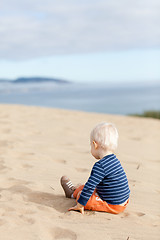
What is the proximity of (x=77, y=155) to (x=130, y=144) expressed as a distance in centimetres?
165

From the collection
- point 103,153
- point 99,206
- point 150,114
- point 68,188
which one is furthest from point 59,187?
point 150,114

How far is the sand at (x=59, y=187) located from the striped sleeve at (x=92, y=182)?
0.14m

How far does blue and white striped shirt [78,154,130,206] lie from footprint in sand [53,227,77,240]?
1.21 ft

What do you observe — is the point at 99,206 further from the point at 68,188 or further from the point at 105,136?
the point at 105,136

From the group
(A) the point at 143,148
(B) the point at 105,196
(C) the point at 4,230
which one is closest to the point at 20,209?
(C) the point at 4,230

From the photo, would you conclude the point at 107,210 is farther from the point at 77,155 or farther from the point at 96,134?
the point at 77,155

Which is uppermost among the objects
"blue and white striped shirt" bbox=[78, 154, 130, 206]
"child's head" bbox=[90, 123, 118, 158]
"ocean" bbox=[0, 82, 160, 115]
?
"child's head" bbox=[90, 123, 118, 158]

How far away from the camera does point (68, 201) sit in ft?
9.78

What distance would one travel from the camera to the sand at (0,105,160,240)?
237 cm

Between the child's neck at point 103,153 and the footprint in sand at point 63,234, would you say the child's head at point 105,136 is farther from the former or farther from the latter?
the footprint in sand at point 63,234

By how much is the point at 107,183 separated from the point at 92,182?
135 mm

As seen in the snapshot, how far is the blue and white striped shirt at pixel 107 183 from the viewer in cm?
264

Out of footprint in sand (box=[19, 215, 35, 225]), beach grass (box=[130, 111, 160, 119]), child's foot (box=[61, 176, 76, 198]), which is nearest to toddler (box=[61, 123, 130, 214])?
child's foot (box=[61, 176, 76, 198])

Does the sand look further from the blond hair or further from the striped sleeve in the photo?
the blond hair
